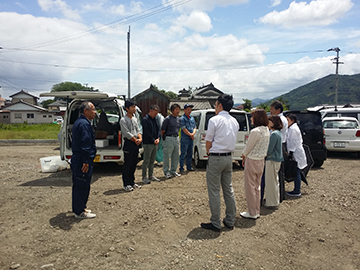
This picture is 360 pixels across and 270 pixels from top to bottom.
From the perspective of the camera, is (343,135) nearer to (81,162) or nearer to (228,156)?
(228,156)

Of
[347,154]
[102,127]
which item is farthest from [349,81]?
[102,127]

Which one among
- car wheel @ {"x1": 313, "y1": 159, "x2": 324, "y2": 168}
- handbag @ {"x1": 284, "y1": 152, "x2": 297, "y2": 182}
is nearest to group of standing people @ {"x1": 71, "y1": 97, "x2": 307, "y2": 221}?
handbag @ {"x1": 284, "y1": 152, "x2": 297, "y2": 182}

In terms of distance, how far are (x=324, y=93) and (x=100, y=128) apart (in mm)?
132089

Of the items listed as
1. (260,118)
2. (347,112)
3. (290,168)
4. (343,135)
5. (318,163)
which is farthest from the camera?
(347,112)

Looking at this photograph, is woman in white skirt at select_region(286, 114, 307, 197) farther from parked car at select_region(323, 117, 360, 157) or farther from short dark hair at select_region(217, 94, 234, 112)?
parked car at select_region(323, 117, 360, 157)

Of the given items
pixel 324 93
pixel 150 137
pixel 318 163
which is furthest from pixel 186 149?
pixel 324 93

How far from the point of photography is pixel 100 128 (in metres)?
8.66

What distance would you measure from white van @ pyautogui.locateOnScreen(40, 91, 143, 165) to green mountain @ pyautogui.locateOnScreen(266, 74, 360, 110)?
330 ft

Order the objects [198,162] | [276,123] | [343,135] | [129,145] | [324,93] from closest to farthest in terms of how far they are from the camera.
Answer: [276,123] < [129,145] < [198,162] < [343,135] < [324,93]

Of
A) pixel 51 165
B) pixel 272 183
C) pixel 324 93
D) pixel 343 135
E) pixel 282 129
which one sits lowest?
pixel 51 165

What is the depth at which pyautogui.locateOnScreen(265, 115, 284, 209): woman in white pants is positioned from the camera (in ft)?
15.4

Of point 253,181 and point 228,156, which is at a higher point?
point 228,156

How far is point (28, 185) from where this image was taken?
6.57m

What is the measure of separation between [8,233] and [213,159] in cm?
301
